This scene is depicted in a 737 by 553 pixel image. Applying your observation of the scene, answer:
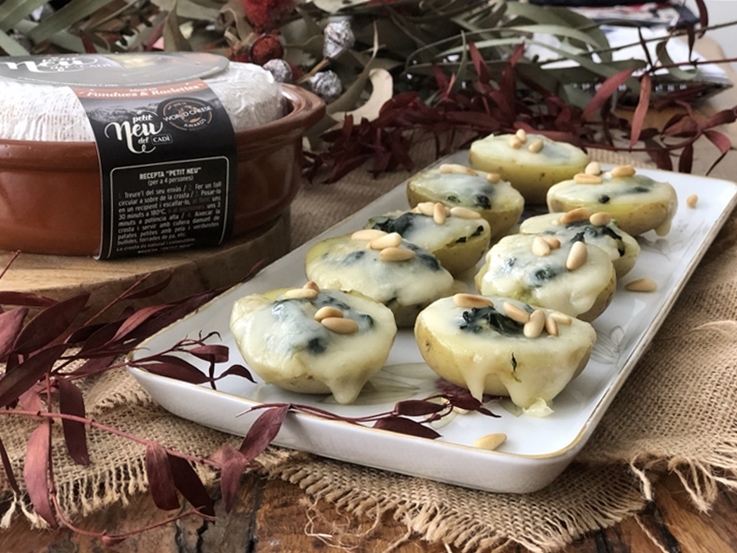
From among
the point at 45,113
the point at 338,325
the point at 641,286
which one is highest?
the point at 45,113

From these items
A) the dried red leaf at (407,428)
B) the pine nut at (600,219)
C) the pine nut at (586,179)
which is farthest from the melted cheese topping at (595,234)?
the dried red leaf at (407,428)

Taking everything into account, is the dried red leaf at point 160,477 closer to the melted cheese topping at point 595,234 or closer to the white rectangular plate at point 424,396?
the white rectangular plate at point 424,396

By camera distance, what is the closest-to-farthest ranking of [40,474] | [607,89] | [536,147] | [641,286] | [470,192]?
[40,474], [641,286], [470,192], [536,147], [607,89]

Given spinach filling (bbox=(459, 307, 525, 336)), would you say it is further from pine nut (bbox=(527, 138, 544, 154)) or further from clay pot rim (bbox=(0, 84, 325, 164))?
pine nut (bbox=(527, 138, 544, 154))

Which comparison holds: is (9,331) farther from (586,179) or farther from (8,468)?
(586,179)

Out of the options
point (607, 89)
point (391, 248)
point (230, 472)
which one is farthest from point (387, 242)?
point (607, 89)

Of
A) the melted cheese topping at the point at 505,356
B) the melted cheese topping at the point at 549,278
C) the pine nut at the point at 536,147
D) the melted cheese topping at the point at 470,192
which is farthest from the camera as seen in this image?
Answer: the pine nut at the point at 536,147
